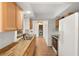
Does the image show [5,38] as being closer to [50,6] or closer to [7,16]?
[7,16]

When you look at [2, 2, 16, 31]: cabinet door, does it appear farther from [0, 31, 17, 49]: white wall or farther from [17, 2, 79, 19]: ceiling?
[17, 2, 79, 19]: ceiling

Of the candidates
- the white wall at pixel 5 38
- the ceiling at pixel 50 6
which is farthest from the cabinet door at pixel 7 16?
the ceiling at pixel 50 6

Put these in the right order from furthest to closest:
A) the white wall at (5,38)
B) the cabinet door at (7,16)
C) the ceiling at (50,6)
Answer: the ceiling at (50,6), the white wall at (5,38), the cabinet door at (7,16)

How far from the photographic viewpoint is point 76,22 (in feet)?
6.05

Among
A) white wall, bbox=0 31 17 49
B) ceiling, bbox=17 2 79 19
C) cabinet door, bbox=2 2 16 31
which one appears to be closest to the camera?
cabinet door, bbox=2 2 16 31

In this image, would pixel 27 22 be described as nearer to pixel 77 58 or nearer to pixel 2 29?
pixel 2 29

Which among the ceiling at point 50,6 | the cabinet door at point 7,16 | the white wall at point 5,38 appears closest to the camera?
the cabinet door at point 7,16

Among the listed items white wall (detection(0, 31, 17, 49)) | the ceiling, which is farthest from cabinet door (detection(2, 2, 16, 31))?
the ceiling

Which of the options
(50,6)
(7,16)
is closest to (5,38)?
(7,16)

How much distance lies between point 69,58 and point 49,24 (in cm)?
749

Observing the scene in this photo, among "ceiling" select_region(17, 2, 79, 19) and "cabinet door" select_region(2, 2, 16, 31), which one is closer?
"cabinet door" select_region(2, 2, 16, 31)

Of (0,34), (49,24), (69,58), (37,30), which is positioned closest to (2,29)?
(0,34)

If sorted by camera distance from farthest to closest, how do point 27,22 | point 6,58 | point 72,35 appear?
point 27,22 < point 72,35 < point 6,58

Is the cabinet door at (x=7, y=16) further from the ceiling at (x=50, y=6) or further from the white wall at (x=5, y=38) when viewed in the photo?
the ceiling at (x=50, y=6)
